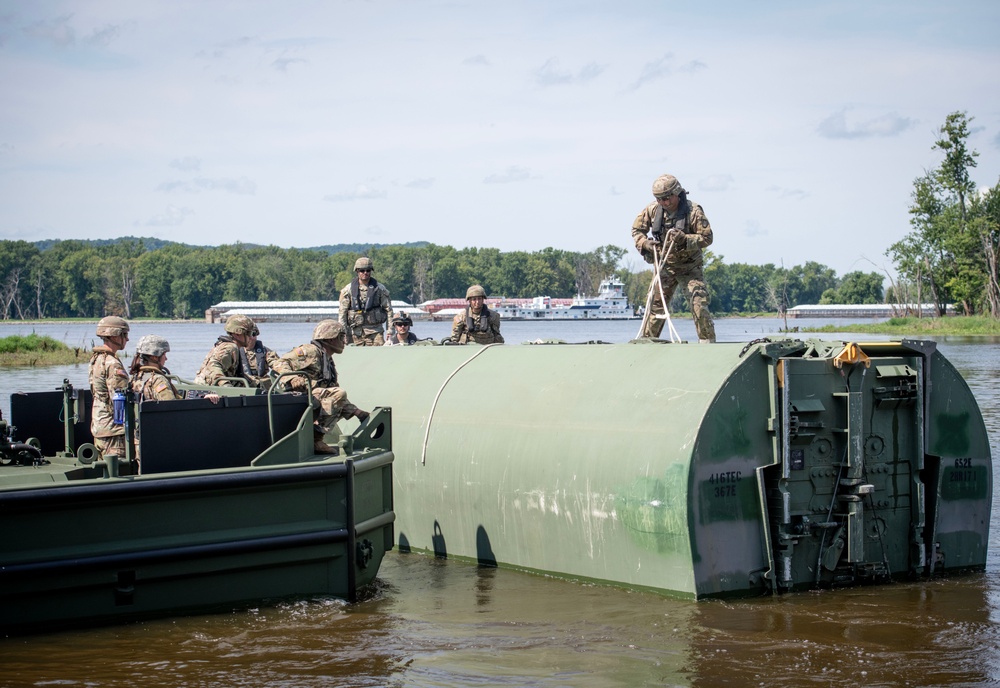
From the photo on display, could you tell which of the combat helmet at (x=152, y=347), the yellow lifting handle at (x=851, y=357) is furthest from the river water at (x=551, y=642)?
the combat helmet at (x=152, y=347)

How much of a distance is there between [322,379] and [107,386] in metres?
1.60

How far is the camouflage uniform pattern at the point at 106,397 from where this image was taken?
8.70m

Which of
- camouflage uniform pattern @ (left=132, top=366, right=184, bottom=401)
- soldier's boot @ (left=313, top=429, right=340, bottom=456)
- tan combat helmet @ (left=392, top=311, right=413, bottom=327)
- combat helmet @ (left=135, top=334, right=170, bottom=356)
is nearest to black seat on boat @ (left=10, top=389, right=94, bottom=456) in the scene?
camouflage uniform pattern @ (left=132, top=366, right=184, bottom=401)

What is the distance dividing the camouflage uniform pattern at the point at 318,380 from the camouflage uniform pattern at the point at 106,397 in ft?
3.96

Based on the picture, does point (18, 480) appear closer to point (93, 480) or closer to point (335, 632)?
point (93, 480)

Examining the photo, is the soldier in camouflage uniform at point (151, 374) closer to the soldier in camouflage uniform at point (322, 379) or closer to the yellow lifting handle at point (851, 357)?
the soldier in camouflage uniform at point (322, 379)

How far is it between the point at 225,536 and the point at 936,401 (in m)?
5.33

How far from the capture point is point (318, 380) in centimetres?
945

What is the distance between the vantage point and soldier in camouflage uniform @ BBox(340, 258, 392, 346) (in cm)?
1441

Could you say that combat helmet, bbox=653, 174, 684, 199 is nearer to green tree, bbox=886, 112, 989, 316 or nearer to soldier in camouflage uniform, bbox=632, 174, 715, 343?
soldier in camouflage uniform, bbox=632, 174, 715, 343

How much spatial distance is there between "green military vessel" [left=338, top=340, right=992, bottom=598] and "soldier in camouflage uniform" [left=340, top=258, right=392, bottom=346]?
439cm

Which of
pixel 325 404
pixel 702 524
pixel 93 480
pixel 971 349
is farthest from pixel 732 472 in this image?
pixel 971 349

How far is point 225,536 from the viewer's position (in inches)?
318

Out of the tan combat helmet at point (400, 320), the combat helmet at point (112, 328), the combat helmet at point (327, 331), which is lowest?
the combat helmet at point (327, 331)
